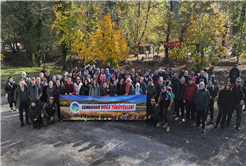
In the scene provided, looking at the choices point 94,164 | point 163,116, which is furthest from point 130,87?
point 94,164

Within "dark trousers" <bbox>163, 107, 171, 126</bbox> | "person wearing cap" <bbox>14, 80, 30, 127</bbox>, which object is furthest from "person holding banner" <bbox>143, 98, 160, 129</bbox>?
"person wearing cap" <bbox>14, 80, 30, 127</bbox>

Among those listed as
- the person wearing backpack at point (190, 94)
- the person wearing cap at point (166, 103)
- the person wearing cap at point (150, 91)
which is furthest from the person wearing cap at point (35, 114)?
the person wearing backpack at point (190, 94)

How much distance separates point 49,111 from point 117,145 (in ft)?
12.8

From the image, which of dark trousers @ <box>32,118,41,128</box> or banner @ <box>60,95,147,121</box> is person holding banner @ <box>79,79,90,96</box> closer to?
banner @ <box>60,95,147,121</box>

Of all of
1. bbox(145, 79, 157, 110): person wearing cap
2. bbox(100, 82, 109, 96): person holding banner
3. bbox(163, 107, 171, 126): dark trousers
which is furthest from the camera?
bbox(100, 82, 109, 96): person holding banner

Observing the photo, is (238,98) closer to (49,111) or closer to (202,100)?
(202,100)

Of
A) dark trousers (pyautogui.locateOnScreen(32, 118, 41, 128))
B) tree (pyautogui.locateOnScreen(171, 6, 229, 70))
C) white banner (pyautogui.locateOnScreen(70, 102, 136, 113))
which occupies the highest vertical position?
tree (pyautogui.locateOnScreen(171, 6, 229, 70))

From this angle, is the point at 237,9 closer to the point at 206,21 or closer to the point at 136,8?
the point at 206,21

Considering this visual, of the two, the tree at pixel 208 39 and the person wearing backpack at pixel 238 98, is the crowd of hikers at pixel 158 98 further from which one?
the tree at pixel 208 39

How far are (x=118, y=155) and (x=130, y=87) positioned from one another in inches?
154

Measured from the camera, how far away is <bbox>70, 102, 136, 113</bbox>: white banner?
892 centimetres

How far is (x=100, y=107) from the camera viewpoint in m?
8.94

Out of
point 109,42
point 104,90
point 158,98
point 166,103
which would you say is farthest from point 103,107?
point 109,42

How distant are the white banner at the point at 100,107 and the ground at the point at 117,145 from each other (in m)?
0.67
